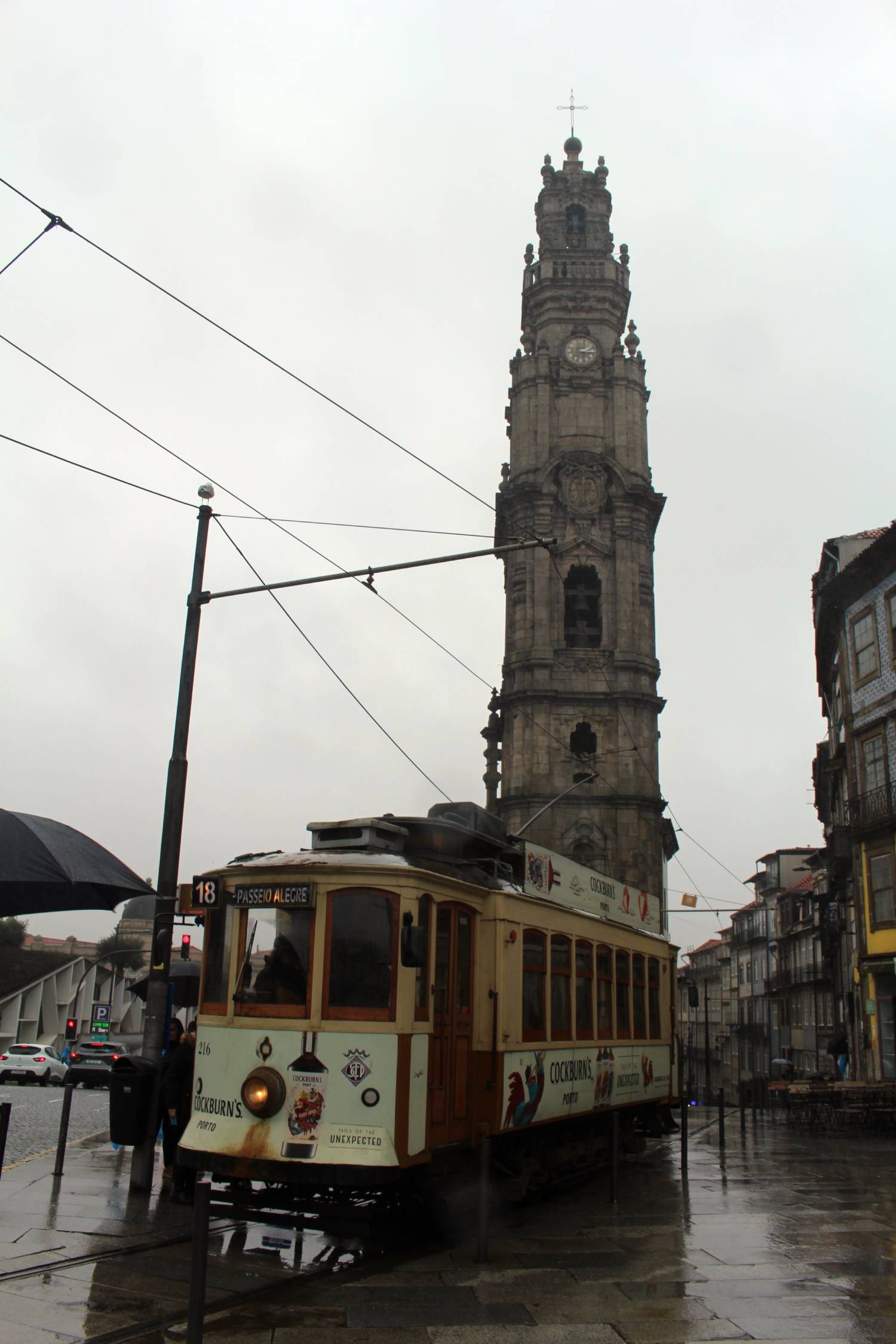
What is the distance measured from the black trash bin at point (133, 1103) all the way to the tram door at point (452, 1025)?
3416mm

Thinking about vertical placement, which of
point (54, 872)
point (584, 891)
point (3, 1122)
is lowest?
point (3, 1122)

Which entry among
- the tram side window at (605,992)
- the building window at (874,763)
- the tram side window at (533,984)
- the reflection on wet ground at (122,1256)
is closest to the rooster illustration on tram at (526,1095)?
the tram side window at (533,984)

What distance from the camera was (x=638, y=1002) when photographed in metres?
15.6

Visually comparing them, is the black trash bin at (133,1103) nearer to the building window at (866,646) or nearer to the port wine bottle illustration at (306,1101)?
the port wine bottle illustration at (306,1101)

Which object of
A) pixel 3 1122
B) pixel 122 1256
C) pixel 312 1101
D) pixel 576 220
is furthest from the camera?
pixel 576 220

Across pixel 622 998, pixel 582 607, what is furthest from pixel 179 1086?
pixel 582 607

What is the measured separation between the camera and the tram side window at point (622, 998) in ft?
47.8

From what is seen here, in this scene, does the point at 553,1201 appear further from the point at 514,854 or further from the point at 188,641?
the point at 188,641

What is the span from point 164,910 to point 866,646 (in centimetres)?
2308

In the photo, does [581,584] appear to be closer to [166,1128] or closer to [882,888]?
[882,888]

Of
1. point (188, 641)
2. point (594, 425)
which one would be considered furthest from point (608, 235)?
point (188, 641)

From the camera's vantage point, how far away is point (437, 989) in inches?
380

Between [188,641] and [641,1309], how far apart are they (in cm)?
792

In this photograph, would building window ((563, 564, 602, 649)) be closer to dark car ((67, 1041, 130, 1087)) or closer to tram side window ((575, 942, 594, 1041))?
dark car ((67, 1041, 130, 1087))
